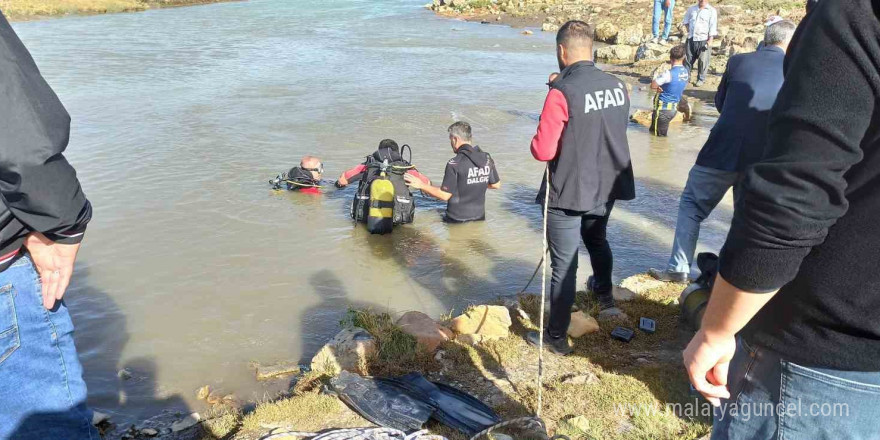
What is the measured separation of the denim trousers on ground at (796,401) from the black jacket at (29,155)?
2.17 meters

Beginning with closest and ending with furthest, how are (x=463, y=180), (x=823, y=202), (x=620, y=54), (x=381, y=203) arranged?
(x=823, y=202)
(x=381, y=203)
(x=463, y=180)
(x=620, y=54)

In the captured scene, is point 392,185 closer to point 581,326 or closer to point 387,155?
point 387,155

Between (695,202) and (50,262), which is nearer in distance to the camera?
(50,262)

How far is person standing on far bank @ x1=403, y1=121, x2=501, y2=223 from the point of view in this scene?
741 centimetres

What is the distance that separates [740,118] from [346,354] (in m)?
3.46

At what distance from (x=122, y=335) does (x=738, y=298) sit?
5423 millimetres

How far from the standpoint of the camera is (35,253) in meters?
2.16

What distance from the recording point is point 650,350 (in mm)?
4441

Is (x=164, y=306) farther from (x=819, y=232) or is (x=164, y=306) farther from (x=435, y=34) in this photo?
(x=435, y=34)

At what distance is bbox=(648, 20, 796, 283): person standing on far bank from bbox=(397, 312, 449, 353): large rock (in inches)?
93.5

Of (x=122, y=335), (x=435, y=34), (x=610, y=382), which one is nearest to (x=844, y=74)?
(x=610, y=382)

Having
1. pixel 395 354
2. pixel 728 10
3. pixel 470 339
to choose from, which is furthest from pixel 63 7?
pixel 470 339

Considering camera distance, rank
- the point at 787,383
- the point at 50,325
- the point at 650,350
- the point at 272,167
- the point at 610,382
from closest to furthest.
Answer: the point at 787,383 < the point at 50,325 < the point at 610,382 < the point at 650,350 < the point at 272,167

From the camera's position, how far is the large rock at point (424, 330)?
14.9 ft
